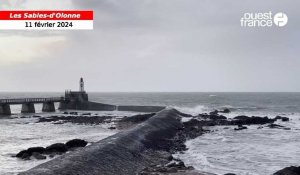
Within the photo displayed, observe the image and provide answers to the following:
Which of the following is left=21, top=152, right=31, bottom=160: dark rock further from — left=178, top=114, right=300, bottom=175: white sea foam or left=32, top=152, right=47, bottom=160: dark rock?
left=178, top=114, right=300, bottom=175: white sea foam

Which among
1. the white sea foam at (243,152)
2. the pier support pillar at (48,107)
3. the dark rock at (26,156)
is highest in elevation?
the pier support pillar at (48,107)

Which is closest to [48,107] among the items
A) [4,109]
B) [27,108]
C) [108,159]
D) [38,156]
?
[27,108]

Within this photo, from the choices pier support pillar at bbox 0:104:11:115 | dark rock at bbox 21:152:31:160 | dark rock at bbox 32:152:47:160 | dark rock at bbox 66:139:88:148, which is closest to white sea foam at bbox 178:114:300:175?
dark rock at bbox 66:139:88:148

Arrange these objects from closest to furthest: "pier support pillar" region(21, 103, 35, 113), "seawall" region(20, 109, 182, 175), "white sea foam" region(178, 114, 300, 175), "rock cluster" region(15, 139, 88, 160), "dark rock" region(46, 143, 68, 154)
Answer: "seawall" region(20, 109, 182, 175)
"white sea foam" region(178, 114, 300, 175)
"rock cluster" region(15, 139, 88, 160)
"dark rock" region(46, 143, 68, 154)
"pier support pillar" region(21, 103, 35, 113)

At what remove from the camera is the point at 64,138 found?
3888 centimetres

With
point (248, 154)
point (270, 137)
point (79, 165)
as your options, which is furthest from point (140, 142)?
point (270, 137)

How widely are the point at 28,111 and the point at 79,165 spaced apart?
62.6 m

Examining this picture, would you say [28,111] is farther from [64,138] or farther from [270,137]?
[270,137]

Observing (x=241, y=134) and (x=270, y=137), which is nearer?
(x=270, y=137)

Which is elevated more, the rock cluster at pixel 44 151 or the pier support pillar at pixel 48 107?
the pier support pillar at pixel 48 107

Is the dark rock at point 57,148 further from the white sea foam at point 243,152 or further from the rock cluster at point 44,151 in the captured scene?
the white sea foam at point 243,152

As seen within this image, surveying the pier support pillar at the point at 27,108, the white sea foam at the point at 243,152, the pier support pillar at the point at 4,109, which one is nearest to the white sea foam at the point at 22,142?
the white sea foam at the point at 243,152

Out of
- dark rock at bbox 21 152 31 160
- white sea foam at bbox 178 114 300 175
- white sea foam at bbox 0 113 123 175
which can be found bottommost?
white sea foam at bbox 178 114 300 175

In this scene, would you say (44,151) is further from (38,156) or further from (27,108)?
(27,108)
